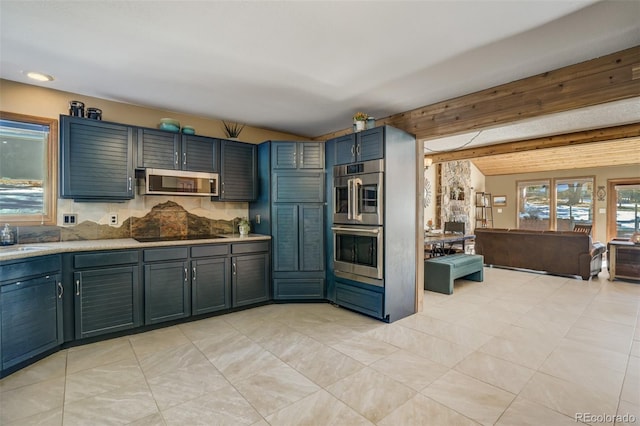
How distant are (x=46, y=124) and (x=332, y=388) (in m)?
3.75

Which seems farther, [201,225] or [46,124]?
[201,225]

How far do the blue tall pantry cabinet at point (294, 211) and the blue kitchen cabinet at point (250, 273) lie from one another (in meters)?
0.13

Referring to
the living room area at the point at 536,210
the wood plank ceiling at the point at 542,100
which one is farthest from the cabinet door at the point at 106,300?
the living room area at the point at 536,210

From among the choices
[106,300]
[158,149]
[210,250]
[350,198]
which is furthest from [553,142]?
[106,300]

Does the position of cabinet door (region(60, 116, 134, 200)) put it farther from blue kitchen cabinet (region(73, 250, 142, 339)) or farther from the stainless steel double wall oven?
the stainless steel double wall oven

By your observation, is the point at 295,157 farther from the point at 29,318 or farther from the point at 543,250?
the point at 543,250

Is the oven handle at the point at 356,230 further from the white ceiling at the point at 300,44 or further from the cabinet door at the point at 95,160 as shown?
the cabinet door at the point at 95,160

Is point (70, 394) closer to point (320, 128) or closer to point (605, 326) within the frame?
point (320, 128)

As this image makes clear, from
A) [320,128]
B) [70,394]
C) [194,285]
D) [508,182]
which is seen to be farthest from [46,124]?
[508,182]

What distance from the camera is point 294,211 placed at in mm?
3994

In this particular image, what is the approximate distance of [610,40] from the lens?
7.13 feet

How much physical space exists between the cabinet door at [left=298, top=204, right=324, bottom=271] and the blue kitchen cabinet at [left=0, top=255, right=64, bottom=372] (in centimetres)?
249

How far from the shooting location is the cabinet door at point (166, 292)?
10.1 feet

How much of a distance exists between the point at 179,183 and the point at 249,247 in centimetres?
113
